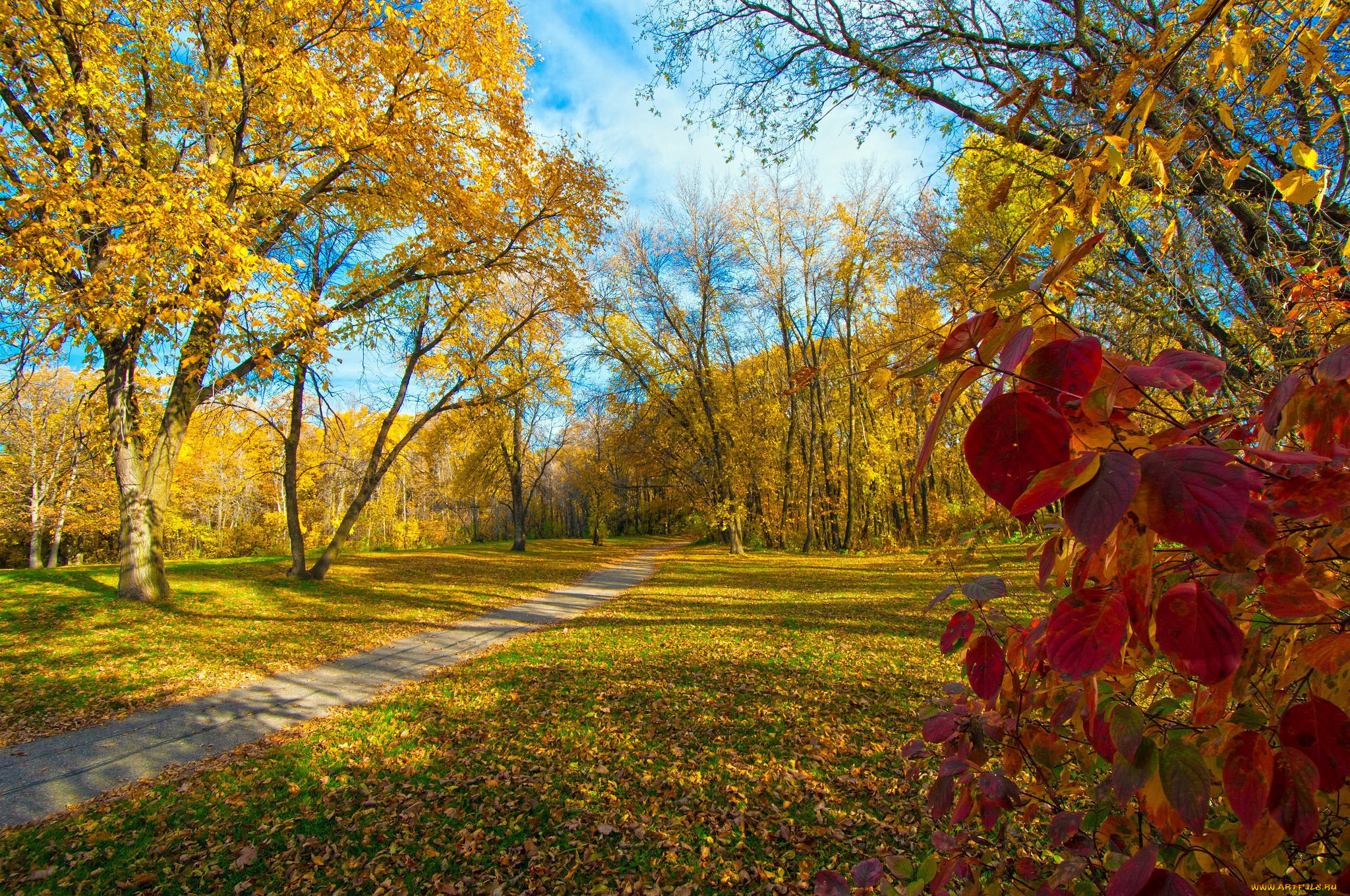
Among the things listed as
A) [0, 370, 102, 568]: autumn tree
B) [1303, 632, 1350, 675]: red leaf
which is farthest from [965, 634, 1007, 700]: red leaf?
[0, 370, 102, 568]: autumn tree

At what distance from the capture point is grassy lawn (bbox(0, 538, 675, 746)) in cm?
538

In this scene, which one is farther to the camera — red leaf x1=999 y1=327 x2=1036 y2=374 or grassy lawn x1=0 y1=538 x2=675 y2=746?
grassy lawn x1=0 y1=538 x2=675 y2=746

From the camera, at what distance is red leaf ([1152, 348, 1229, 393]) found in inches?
25.4

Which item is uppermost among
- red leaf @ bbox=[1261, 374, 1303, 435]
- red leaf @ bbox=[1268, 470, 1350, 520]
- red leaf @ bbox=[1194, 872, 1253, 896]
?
red leaf @ bbox=[1261, 374, 1303, 435]

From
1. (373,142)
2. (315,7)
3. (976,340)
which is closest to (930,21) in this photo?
(976,340)

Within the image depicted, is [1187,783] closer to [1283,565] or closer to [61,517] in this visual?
[1283,565]

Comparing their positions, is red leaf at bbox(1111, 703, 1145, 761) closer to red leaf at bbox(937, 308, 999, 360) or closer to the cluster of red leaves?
the cluster of red leaves

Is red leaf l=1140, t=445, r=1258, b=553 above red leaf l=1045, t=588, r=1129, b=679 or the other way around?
above

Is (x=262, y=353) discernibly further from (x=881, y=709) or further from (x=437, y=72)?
(x=881, y=709)

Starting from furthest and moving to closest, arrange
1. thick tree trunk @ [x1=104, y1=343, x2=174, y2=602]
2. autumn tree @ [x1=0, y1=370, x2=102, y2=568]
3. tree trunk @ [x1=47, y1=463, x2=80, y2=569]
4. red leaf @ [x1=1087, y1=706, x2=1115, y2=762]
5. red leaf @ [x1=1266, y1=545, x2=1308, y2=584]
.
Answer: tree trunk @ [x1=47, y1=463, x2=80, y2=569], autumn tree @ [x1=0, y1=370, x2=102, y2=568], thick tree trunk @ [x1=104, y1=343, x2=174, y2=602], red leaf @ [x1=1087, y1=706, x2=1115, y2=762], red leaf @ [x1=1266, y1=545, x2=1308, y2=584]

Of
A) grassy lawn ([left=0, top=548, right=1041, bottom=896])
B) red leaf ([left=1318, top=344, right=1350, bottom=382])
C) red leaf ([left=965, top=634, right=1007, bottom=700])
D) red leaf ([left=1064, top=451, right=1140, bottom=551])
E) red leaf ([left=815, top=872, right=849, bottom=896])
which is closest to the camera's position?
red leaf ([left=1064, top=451, right=1140, bottom=551])

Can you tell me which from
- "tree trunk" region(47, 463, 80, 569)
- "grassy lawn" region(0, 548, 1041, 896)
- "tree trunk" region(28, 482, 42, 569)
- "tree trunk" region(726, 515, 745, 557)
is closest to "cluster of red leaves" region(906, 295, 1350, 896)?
"grassy lawn" region(0, 548, 1041, 896)

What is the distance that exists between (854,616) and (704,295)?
1610 centimetres

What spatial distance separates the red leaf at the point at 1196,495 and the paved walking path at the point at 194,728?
18.8 ft
